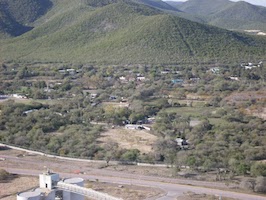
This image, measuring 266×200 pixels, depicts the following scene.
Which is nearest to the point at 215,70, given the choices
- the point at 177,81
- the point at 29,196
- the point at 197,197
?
the point at 177,81

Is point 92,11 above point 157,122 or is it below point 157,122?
above

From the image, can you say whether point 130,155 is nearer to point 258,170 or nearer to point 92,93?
point 258,170

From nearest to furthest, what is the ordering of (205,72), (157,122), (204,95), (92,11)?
(157,122)
(204,95)
(205,72)
(92,11)

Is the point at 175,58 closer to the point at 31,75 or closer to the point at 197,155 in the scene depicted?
the point at 31,75

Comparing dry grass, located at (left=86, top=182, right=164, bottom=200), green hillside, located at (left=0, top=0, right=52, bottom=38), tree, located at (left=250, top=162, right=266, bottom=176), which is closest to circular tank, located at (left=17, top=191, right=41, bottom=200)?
dry grass, located at (left=86, top=182, right=164, bottom=200)

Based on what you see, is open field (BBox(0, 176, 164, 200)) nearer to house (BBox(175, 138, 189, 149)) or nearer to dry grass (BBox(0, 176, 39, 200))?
dry grass (BBox(0, 176, 39, 200))

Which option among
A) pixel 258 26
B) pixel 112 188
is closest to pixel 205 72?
pixel 112 188

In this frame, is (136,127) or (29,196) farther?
(136,127)
